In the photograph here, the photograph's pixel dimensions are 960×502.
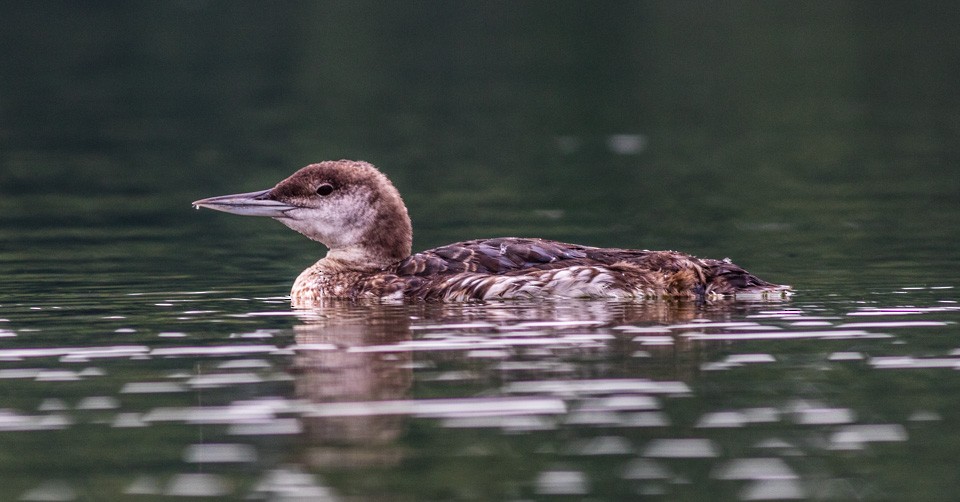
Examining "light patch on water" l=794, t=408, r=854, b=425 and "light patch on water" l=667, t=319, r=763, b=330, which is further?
"light patch on water" l=667, t=319, r=763, b=330

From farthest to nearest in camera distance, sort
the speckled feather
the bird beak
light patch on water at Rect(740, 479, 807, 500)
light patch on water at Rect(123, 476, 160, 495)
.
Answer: the bird beak, the speckled feather, light patch on water at Rect(123, 476, 160, 495), light patch on water at Rect(740, 479, 807, 500)

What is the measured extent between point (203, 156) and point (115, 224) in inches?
281

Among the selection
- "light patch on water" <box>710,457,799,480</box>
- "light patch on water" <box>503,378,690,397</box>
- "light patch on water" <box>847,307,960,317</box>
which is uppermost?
"light patch on water" <box>847,307,960,317</box>

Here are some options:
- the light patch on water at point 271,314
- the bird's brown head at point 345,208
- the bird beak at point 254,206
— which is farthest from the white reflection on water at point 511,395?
the bird beak at point 254,206

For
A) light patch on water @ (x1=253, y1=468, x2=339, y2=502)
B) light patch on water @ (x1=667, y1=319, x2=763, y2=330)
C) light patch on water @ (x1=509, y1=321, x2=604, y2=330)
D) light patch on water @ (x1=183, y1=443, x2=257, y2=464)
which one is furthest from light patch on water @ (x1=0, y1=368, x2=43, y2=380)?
light patch on water @ (x1=667, y1=319, x2=763, y2=330)

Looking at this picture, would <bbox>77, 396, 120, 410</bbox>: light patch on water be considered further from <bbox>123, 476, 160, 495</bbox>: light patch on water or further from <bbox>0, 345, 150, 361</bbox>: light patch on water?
<bbox>123, 476, 160, 495</bbox>: light patch on water

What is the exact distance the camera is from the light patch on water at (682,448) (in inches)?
270

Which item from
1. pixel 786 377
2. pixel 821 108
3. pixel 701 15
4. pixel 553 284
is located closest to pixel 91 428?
pixel 786 377

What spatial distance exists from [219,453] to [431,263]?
418 centimetres

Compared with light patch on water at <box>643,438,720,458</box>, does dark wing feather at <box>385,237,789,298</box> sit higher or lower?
higher

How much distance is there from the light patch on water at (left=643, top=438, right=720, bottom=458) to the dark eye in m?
4.94

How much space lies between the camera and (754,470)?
6648mm

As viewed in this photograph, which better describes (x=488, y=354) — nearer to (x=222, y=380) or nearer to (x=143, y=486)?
(x=222, y=380)

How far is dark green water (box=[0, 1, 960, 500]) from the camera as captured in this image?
6832 mm
